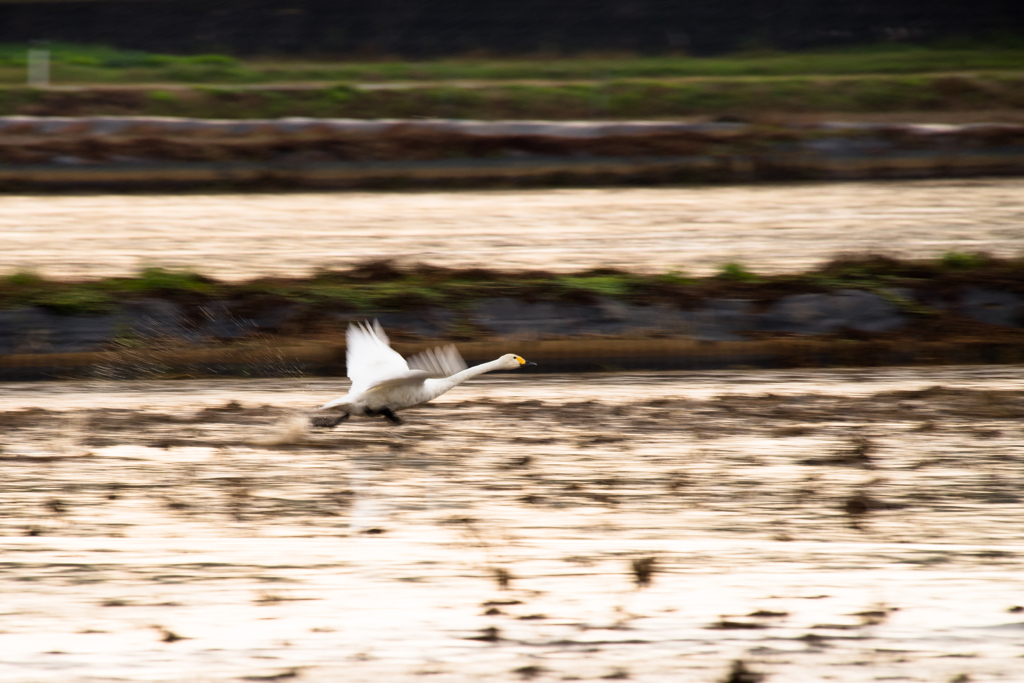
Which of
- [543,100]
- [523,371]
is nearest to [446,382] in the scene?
[523,371]

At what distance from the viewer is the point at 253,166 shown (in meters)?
20.3

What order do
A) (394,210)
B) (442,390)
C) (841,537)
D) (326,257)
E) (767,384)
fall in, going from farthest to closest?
(394,210) < (326,257) < (767,384) < (442,390) < (841,537)

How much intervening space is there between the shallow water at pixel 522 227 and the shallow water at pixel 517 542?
17.5 ft

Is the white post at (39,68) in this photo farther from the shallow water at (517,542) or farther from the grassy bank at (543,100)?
the shallow water at (517,542)

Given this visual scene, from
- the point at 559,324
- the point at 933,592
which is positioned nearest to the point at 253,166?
the point at 559,324

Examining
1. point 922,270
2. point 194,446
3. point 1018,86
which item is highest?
point 1018,86

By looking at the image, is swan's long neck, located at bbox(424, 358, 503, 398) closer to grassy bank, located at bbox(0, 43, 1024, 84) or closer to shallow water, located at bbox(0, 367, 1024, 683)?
shallow water, located at bbox(0, 367, 1024, 683)

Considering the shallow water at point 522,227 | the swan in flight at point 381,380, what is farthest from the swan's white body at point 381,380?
the shallow water at point 522,227

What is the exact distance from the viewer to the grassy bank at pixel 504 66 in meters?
26.9

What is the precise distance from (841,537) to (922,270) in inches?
288

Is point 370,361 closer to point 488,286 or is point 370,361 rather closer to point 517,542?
point 517,542

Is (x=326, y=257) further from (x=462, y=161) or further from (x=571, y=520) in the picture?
(x=571, y=520)

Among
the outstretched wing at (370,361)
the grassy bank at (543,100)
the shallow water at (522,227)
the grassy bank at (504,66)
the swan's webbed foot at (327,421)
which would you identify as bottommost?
the swan's webbed foot at (327,421)

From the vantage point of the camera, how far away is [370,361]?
8023 millimetres
